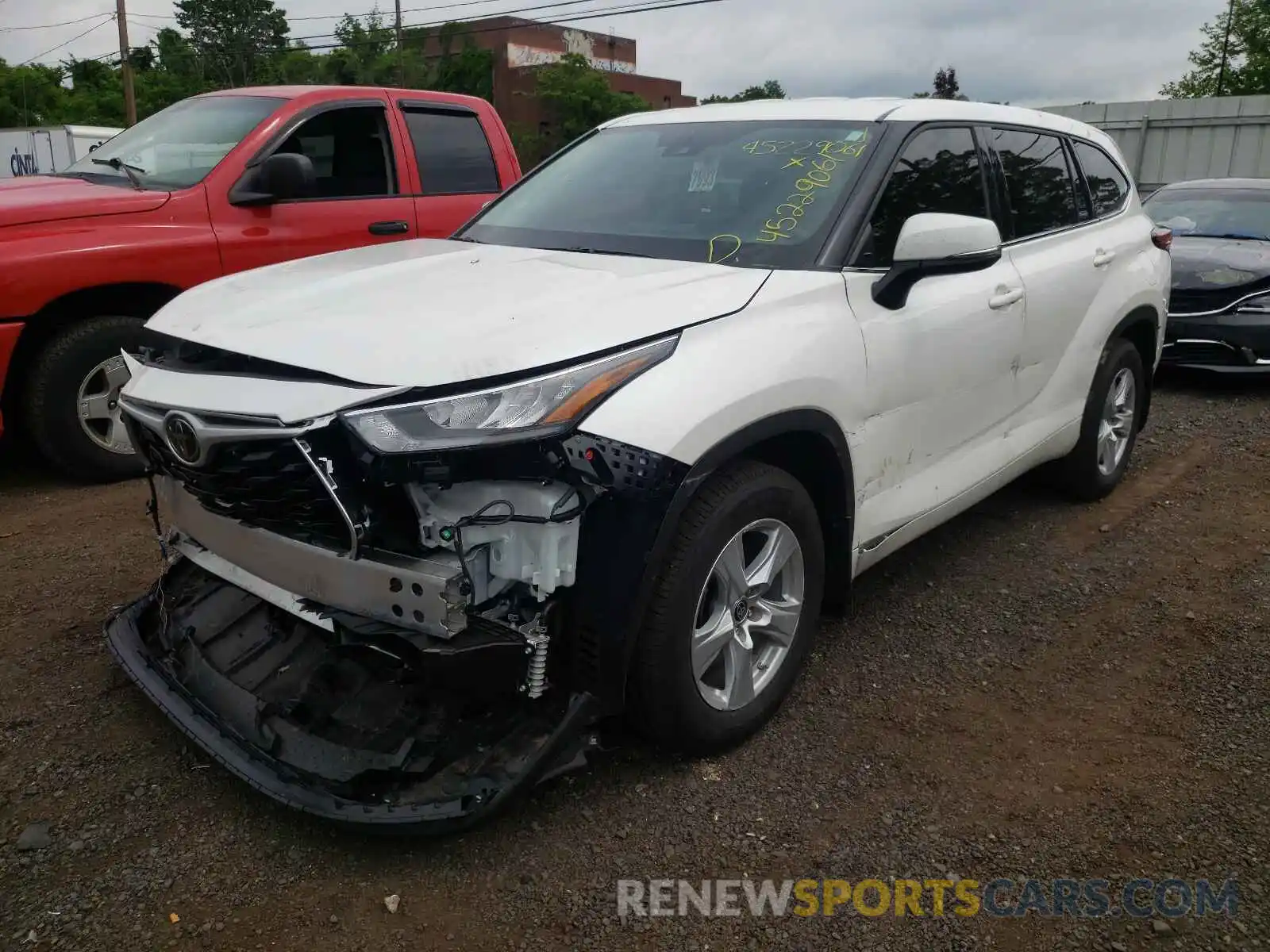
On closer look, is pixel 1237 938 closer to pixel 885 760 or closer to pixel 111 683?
pixel 885 760

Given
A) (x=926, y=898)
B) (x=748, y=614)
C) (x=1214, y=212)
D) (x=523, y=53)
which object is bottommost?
(x=926, y=898)

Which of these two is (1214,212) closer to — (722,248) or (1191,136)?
(722,248)

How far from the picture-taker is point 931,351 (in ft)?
10.8

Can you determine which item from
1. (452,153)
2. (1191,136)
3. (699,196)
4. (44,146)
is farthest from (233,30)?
(699,196)

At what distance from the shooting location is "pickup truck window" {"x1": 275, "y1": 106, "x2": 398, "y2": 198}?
5664 millimetres

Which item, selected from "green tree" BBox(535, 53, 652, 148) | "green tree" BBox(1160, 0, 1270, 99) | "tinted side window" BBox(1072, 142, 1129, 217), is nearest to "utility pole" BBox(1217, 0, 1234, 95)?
"green tree" BBox(1160, 0, 1270, 99)

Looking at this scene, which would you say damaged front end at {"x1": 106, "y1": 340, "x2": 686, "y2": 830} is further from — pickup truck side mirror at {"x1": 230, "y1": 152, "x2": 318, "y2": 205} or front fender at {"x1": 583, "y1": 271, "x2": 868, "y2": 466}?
pickup truck side mirror at {"x1": 230, "y1": 152, "x2": 318, "y2": 205}

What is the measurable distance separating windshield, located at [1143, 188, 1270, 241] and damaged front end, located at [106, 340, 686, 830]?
301 inches

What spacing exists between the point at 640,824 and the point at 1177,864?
4.28 feet

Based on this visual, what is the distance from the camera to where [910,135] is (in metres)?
3.41

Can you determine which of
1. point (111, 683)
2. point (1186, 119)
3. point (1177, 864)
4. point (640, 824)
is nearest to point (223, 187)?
point (111, 683)

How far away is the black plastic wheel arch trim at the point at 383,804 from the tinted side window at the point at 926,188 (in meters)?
1.61

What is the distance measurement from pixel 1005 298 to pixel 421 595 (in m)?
2.45

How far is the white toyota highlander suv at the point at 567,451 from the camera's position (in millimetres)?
2283
